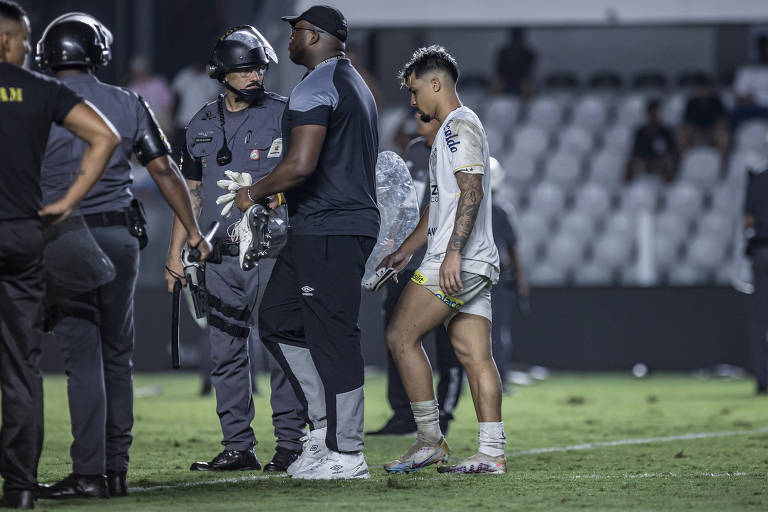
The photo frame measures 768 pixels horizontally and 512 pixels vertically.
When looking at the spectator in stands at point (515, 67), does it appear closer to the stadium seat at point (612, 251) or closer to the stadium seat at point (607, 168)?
the stadium seat at point (607, 168)

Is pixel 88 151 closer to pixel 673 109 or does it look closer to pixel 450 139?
pixel 450 139

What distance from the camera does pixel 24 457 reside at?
15.5 ft

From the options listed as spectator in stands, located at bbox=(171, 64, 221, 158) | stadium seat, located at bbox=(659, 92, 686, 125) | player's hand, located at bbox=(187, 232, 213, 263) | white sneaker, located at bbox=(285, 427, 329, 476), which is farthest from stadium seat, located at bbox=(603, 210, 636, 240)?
player's hand, located at bbox=(187, 232, 213, 263)

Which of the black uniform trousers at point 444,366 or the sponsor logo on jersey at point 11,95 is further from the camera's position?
the black uniform trousers at point 444,366

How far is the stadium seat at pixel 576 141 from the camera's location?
16.1m

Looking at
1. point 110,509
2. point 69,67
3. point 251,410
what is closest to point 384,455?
point 251,410

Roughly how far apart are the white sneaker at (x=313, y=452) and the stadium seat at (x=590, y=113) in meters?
11.3

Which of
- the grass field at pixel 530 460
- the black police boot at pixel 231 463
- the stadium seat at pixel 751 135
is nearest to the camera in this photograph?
the grass field at pixel 530 460

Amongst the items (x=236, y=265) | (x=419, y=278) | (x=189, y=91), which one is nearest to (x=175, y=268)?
(x=236, y=265)

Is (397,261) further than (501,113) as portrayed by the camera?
No

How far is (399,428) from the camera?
7.99 metres

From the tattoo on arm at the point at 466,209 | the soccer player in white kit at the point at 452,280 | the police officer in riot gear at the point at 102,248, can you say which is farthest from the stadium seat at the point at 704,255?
the police officer in riot gear at the point at 102,248

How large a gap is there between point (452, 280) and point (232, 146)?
1483mm

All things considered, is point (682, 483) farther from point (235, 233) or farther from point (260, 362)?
point (260, 362)
